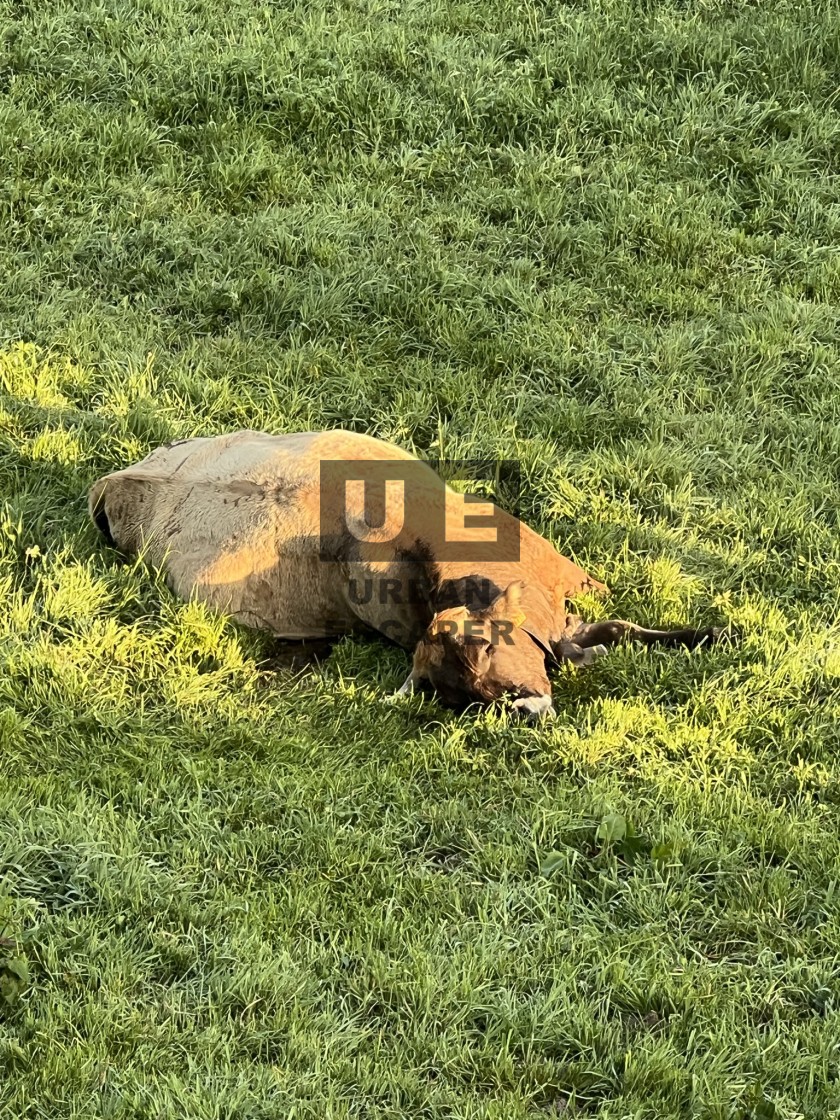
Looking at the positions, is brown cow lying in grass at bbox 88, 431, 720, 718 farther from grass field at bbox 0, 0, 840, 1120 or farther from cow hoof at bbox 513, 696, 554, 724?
grass field at bbox 0, 0, 840, 1120

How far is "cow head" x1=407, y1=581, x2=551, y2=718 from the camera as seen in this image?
5309 mm

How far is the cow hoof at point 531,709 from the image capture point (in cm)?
531

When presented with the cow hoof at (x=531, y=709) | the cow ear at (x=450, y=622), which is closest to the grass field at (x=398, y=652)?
the cow hoof at (x=531, y=709)

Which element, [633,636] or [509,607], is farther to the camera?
[633,636]

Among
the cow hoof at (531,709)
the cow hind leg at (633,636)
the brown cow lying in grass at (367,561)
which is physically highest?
the brown cow lying in grass at (367,561)

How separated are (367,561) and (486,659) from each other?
76 centimetres

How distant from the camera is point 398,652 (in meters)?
5.83

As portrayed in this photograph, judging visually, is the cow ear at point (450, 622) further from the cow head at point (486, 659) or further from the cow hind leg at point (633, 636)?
the cow hind leg at point (633, 636)

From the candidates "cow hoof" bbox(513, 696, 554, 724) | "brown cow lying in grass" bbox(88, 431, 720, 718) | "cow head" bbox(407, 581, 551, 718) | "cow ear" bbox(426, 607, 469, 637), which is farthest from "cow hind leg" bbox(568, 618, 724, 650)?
"cow ear" bbox(426, 607, 469, 637)

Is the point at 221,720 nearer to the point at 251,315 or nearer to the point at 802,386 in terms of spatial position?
the point at 251,315

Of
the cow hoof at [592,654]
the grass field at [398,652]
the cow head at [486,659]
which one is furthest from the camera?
the cow hoof at [592,654]

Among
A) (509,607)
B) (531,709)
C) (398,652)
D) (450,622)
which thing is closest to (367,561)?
(398,652)

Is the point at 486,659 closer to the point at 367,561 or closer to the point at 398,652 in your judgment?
the point at 398,652

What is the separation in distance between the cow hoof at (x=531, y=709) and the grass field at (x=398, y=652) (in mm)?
89
